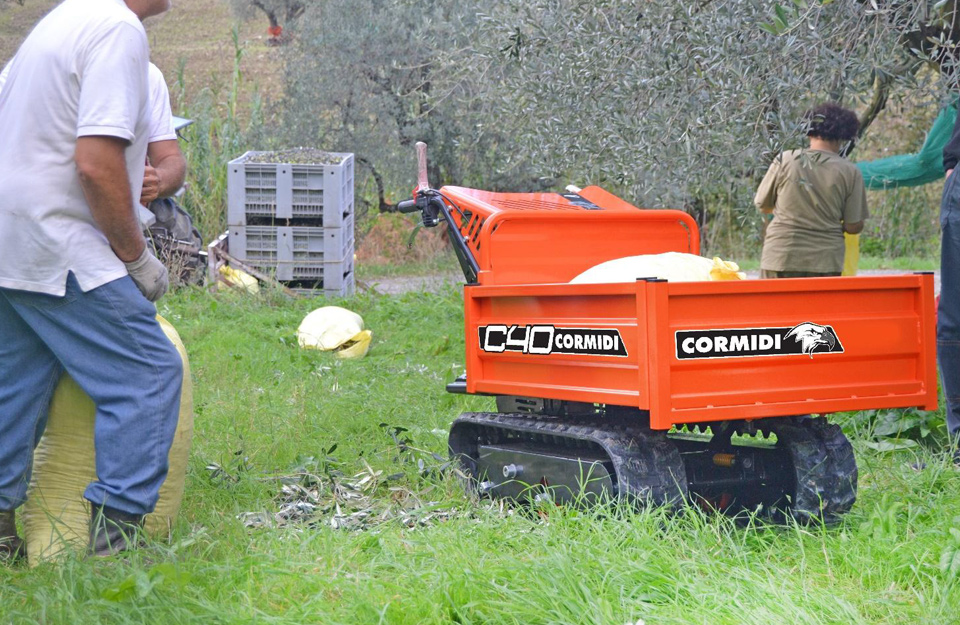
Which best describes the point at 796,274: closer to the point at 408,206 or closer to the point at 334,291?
the point at 408,206

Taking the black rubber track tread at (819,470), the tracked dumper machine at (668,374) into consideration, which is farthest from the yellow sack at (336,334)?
the black rubber track tread at (819,470)

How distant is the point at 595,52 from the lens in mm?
6023

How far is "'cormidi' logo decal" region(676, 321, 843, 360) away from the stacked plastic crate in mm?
7789

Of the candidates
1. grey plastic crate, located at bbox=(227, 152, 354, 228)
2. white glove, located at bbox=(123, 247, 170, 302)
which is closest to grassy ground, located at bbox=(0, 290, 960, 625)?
white glove, located at bbox=(123, 247, 170, 302)

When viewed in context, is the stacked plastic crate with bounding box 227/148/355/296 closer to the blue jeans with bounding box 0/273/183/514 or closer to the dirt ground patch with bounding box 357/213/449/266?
the dirt ground patch with bounding box 357/213/449/266

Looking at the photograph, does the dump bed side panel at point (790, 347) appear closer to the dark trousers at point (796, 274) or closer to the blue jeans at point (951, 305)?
the blue jeans at point (951, 305)

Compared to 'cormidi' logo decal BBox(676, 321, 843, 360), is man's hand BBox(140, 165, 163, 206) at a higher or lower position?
higher

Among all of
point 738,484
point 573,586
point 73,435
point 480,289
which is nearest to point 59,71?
point 73,435

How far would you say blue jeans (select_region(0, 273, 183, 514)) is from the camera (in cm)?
336

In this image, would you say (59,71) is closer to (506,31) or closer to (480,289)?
(480,289)

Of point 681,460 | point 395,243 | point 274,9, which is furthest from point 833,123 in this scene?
point 274,9

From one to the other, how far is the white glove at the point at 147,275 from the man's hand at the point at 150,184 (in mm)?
464

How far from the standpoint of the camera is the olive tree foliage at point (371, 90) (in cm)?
1523

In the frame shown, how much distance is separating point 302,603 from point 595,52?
390cm
